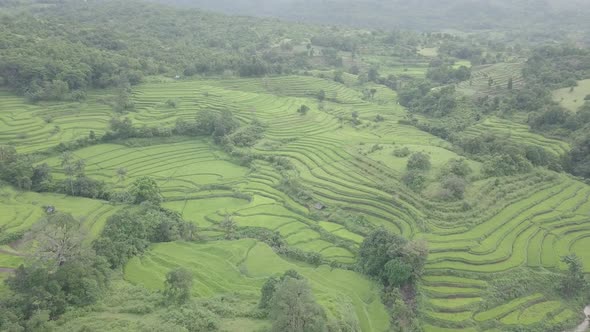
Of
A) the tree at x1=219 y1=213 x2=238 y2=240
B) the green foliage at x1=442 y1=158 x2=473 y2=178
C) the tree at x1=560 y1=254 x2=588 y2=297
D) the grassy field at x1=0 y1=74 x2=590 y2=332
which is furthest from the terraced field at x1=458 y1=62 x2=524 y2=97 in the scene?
the tree at x1=219 y1=213 x2=238 y2=240

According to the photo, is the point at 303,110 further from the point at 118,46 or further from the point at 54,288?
the point at 54,288

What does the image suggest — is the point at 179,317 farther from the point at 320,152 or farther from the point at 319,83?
the point at 319,83

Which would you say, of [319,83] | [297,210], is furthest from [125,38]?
[297,210]

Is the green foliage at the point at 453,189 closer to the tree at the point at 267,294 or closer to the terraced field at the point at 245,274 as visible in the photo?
the terraced field at the point at 245,274

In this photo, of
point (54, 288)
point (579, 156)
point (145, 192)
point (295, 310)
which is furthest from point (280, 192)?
point (579, 156)

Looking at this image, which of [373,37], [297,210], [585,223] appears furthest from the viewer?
[373,37]

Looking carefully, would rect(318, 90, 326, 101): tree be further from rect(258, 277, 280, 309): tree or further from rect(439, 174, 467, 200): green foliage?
rect(258, 277, 280, 309): tree

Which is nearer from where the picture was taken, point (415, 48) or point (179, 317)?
point (179, 317)

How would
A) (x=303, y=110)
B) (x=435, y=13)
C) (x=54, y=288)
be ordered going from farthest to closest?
(x=435, y=13)
(x=303, y=110)
(x=54, y=288)

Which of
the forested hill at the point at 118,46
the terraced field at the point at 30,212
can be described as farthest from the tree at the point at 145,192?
the forested hill at the point at 118,46
